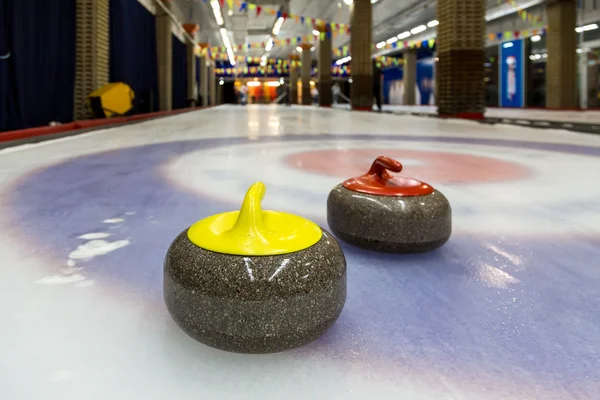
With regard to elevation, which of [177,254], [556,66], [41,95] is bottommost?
[177,254]

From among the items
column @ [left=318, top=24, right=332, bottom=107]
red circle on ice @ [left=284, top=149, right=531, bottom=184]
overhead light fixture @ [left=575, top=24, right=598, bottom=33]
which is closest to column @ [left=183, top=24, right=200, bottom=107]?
column @ [left=318, top=24, right=332, bottom=107]

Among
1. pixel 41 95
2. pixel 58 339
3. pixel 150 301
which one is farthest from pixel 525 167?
pixel 41 95

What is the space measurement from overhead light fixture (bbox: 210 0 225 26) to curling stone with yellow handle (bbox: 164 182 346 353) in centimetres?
1438

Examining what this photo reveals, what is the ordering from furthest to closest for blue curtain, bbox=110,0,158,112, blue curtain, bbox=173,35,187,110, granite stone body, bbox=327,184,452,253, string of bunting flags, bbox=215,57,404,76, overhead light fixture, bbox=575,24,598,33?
string of bunting flags, bbox=215,57,404,76 → blue curtain, bbox=173,35,187,110 → overhead light fixture, bbox=575,24,598,33 → blue curtain, bbox=110,0,158,112 → granite stone body, bbox=327,184,452,253

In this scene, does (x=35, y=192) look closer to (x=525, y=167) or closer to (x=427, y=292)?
(x=427, y=292)

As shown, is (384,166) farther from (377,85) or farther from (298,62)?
(298,62)

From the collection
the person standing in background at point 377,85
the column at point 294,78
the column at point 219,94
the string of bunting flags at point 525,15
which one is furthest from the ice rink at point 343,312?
the column at point 219,94

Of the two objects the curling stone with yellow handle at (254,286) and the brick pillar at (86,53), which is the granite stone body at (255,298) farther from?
the brick pillar at (86,53)

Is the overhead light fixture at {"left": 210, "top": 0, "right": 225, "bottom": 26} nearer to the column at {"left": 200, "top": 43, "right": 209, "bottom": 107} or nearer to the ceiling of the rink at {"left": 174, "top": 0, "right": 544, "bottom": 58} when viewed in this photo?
the ceiling of the rink at {"left": 174, "top": 0, "right": 544, "bottom": 58}

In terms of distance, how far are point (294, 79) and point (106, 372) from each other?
1206 inches

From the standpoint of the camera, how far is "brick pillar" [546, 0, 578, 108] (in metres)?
14.1

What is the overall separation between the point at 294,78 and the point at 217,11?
15.1m

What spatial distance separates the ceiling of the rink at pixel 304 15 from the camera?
15.6 metres

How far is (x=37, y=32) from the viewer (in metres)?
5.99
